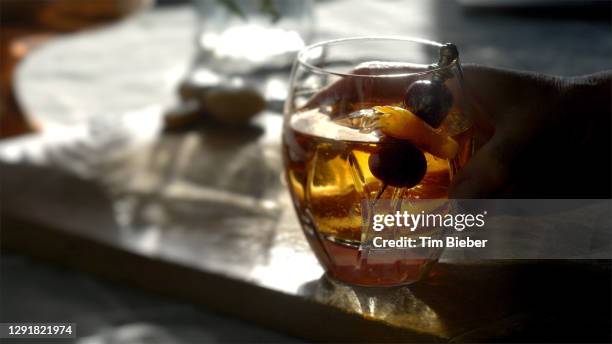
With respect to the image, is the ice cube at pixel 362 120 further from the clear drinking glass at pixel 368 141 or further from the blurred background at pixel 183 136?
the blurred background at pixel 183 136

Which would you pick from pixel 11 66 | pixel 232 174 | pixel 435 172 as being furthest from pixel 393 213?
pixel 11 66

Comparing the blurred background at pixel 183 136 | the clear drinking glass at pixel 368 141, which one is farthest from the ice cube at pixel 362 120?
the blurred background at pixel 183 136

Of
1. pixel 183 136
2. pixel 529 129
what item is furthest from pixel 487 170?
pixel 183 136

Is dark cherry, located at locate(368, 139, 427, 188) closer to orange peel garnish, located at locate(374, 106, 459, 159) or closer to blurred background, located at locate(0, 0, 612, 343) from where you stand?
orange peel garnish, located at locate(374, 106, 459, 159)

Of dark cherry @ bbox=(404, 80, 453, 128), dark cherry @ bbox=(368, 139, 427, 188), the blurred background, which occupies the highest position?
the blurred background

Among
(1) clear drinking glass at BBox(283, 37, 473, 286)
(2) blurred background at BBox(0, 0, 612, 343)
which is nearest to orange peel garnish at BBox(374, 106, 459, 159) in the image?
(1) clear drinking glass at BBox(283, 37, 473, 286)

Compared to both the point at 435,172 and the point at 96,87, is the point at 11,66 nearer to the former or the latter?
the point at 96,87
